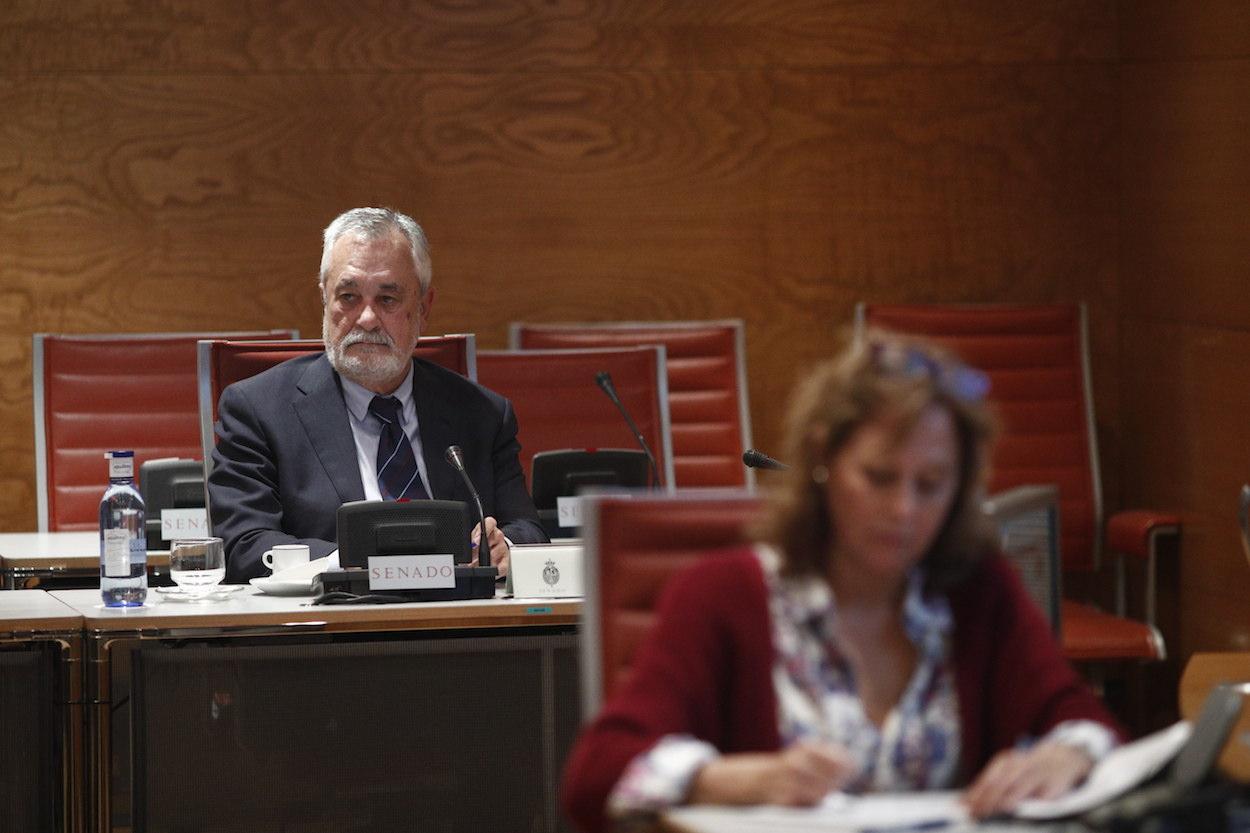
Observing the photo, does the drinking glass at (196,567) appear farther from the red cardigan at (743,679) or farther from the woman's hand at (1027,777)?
the woman's hand at (1027,777)

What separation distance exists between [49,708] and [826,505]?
151 cm

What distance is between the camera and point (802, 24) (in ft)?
17.0

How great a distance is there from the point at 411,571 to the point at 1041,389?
97.3 inches

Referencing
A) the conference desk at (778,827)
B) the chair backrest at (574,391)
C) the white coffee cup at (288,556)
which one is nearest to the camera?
the conference desk at (778,827)

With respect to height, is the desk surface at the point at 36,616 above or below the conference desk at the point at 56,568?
below

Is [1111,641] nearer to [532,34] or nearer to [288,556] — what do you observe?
[288,556]

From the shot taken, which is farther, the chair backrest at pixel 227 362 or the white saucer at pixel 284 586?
the chair backrest at pixel 227 362

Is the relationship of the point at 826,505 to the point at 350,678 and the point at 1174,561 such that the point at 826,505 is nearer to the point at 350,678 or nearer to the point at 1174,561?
the point at 350,678

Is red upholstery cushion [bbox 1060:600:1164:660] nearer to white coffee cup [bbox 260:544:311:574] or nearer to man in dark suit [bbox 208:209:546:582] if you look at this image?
man in dark suit [bbox 208:209:546:582]

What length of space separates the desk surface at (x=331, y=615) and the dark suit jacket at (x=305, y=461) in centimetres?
37

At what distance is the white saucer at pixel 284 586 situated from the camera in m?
2.86

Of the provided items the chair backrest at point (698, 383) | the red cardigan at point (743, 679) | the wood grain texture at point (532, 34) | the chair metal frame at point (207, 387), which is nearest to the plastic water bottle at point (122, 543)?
the chair metal frame at point (207, 387)

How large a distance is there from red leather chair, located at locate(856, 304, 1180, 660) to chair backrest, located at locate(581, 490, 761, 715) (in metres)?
2.93

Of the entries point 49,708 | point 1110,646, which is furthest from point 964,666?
point 1110,646
